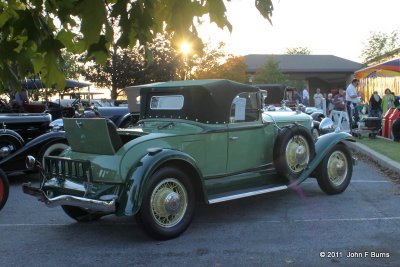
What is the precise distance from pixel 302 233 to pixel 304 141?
1.82 meters

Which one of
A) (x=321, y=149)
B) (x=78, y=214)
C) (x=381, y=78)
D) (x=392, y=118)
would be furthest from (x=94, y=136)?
(x=381, y=78)

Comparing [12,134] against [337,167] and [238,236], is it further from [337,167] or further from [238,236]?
[337,167]

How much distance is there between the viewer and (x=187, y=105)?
5.84 m

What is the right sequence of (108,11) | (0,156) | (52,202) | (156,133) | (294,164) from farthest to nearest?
1. (0,156)
2. (294,164)
3. (156,133)
4. (52,202)
5. (108,11)

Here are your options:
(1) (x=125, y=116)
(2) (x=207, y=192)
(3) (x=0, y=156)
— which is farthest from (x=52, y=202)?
(1) (x=125, y=116)

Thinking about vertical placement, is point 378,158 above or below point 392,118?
below

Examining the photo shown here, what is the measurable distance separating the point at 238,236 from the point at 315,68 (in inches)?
2073

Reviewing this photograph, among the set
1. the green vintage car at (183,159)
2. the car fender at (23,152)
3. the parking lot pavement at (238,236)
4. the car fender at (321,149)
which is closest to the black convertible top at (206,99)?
the green vintage car at (183,159)

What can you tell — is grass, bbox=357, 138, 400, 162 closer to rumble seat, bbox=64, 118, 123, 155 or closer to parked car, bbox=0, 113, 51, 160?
rumble seat, bbox=64, 118, 123, 155

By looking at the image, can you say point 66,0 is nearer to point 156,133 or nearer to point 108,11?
point 108,11

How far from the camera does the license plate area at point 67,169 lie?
16.1 ft

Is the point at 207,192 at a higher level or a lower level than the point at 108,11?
lower

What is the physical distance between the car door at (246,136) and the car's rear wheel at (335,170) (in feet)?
3.26

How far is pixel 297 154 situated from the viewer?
6.28 m
